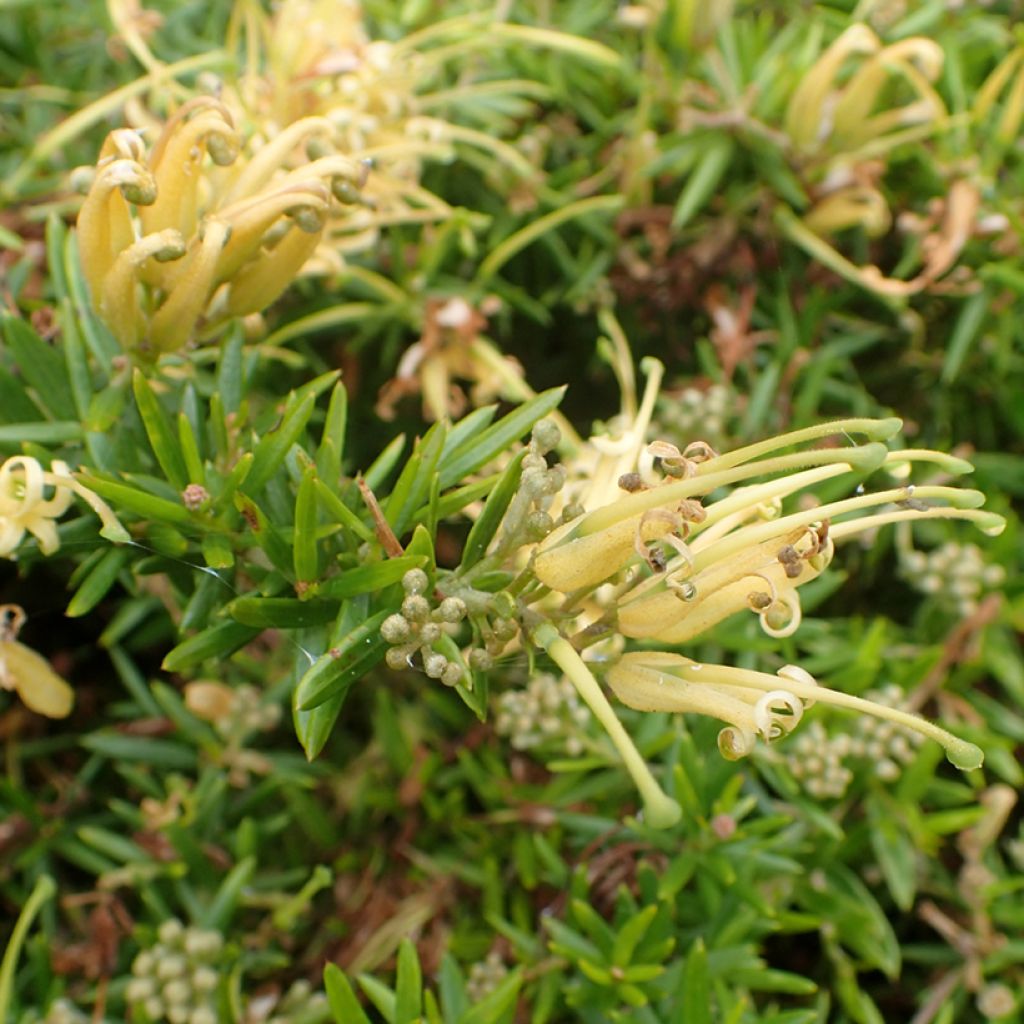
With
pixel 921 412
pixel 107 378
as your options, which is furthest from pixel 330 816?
pixel 921 412

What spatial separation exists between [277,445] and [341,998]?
0.31 m

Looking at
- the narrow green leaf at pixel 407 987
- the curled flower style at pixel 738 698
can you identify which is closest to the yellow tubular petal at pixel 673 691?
the curled flower style at pixel 738 698

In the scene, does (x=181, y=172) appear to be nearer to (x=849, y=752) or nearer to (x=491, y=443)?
(x=491, y=443)

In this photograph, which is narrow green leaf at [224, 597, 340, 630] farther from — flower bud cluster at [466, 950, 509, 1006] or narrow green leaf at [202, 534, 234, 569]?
flower bud cluster at [466, 950, 509, 1006]

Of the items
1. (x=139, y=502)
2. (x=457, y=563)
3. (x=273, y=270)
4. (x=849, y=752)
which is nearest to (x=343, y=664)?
(x=139, y=502)

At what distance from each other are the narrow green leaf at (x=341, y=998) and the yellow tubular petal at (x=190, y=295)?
0.36 m

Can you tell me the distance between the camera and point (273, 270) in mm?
615

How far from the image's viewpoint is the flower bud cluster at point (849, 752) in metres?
0.78

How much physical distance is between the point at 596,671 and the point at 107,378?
0.36 meters

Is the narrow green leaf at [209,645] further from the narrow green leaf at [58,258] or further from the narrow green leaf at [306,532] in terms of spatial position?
the narrow green leaf at [58,258]

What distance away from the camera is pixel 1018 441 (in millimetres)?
1046

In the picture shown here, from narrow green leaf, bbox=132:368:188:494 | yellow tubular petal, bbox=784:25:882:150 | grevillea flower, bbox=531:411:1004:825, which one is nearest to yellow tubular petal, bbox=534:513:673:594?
grevillea flower, bbox=531:411:1004:825

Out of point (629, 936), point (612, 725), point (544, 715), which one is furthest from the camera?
point (544, 715)

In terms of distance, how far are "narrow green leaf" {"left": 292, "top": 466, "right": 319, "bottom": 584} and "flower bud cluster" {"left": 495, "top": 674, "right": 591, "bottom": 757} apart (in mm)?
262
